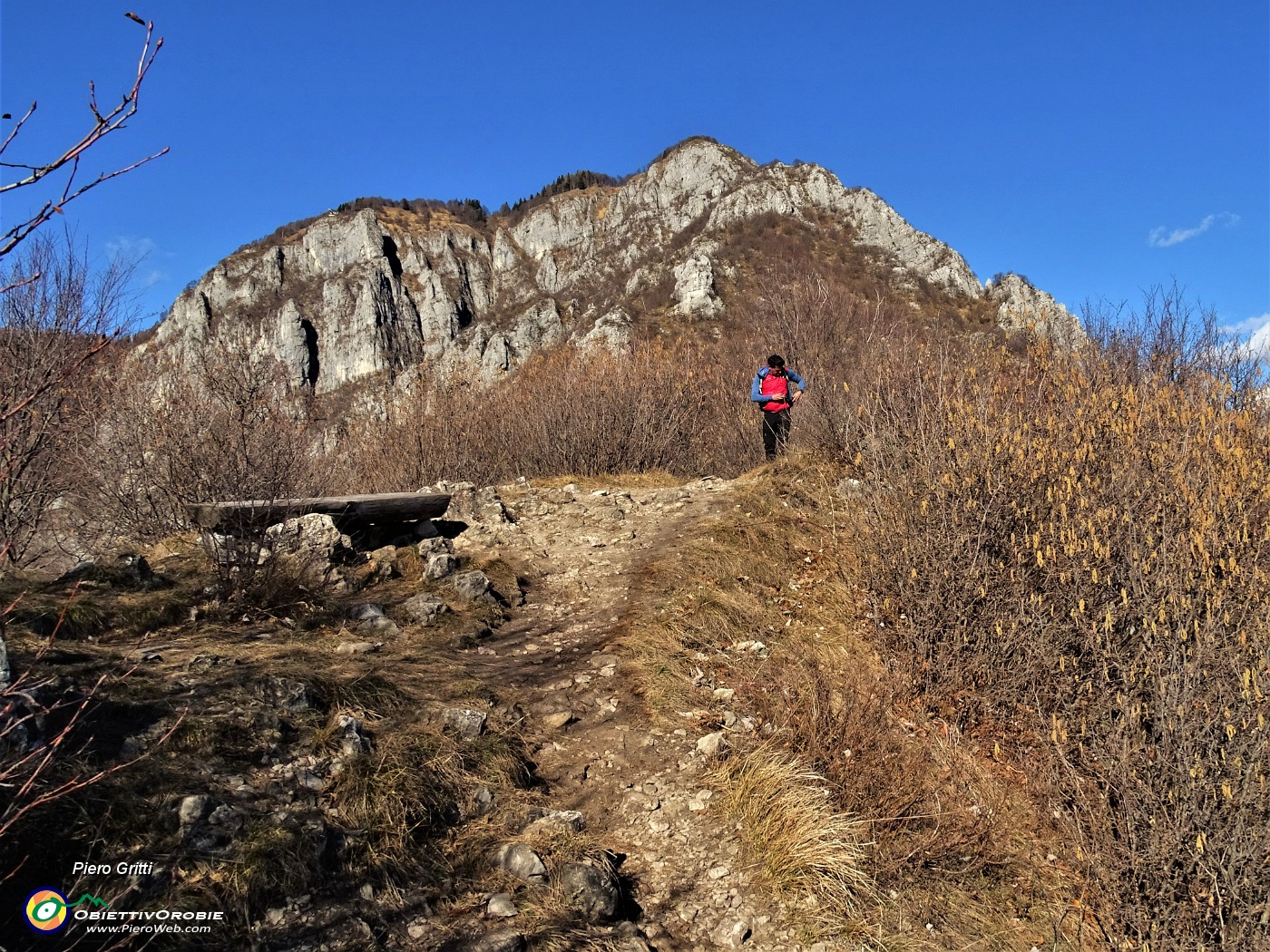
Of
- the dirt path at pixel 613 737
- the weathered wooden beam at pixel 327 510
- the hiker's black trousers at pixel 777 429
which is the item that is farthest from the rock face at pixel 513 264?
the dirt path at pixel 613 737

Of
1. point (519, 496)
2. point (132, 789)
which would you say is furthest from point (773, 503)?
point (132, 789)

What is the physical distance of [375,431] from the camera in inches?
463

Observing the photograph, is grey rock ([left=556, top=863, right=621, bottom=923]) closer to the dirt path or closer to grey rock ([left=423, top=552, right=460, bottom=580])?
the dirt path

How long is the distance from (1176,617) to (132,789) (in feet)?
14.4

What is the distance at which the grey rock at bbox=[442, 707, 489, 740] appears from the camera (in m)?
3.64

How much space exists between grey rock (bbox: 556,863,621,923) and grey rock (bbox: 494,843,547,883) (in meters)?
0.08

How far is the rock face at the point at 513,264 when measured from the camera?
49906 millimetres

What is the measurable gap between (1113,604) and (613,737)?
2.70 meters

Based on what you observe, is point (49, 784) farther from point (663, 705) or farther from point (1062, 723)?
point (1062, 723)

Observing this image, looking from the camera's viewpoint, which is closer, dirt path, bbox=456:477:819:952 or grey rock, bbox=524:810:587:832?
dirt path, bbox=456:477:819:952

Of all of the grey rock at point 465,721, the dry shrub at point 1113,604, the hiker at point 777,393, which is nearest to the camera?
the dry shrub at point 1113,604

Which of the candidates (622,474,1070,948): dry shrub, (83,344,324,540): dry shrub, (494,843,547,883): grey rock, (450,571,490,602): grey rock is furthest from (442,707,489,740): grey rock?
(83,344,324,540): dry shrub

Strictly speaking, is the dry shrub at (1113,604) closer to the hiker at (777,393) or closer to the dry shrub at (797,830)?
the dry shrub at (797,830)

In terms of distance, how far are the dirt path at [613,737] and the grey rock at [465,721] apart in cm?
33
